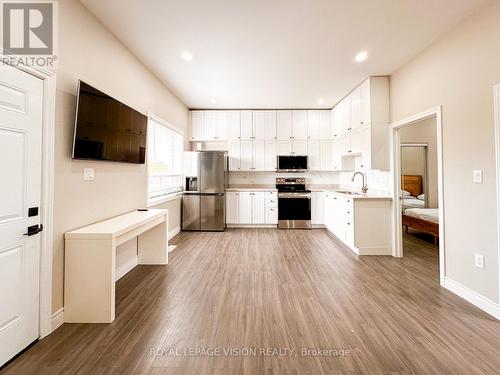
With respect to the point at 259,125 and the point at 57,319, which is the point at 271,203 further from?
the point at 57,319

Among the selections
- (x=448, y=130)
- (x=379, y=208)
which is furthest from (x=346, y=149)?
(x=448, y=130)

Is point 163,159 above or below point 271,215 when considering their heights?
above

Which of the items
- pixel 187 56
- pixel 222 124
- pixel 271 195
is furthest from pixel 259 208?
pixel 187 56

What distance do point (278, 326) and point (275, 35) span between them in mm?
3009

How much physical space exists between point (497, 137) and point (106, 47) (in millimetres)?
4019

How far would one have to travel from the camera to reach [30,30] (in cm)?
168

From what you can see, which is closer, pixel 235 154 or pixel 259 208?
pixel 259 208

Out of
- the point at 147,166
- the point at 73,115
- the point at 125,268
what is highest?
the point at 73,115

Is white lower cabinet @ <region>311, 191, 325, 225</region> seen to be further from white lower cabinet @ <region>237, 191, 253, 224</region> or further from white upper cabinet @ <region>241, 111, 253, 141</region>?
white upper cabinet @ <region>241, 111, 253, 141</region>

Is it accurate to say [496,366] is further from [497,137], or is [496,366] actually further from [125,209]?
[125,209]

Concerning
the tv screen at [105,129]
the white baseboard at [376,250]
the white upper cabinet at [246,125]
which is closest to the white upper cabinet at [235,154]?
the white upper cabinet at [246,125]

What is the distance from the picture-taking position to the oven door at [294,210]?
5.27 meters

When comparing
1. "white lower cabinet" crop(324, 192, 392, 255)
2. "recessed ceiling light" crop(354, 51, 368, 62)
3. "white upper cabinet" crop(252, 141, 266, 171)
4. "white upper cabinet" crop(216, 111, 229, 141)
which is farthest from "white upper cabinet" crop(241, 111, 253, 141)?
"white lower cabinet" crop(324, 192, 392, 255)

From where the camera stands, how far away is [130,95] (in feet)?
9.76
